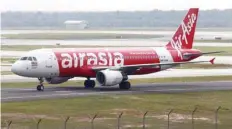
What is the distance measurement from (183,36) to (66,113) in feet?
88.7

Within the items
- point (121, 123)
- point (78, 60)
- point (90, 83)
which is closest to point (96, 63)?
point (78, 60)

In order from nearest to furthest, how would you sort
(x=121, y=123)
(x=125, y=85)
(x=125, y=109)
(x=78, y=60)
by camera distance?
(x=121, y=123), (x=125, y=109), (x=78, y=60), (x=125, y=85)

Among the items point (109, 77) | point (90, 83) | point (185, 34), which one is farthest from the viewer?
point (185, 34)

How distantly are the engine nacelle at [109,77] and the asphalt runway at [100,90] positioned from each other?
81cm

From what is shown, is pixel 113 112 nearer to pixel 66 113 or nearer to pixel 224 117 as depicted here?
pixel 66 113

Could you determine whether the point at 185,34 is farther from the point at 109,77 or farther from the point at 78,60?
the point at 78,60

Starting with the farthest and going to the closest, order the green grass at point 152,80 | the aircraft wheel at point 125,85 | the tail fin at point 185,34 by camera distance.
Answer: the tail fin at point 185,34, the green grass at point 152,80, the aircraft wheel at point 125,85

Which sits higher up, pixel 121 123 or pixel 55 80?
pixel 55 80

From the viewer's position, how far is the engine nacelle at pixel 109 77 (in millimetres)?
63531

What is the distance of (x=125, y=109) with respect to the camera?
171 ft

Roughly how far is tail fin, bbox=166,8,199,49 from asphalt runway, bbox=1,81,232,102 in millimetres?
3946

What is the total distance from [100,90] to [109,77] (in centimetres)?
197

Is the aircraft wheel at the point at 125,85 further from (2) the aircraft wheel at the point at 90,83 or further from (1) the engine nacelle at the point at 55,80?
(1) the engine nacelle at the point at 55,80

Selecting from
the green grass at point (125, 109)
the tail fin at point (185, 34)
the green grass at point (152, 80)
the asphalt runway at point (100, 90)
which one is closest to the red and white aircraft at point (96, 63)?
the tail fin at point (185, 34)
